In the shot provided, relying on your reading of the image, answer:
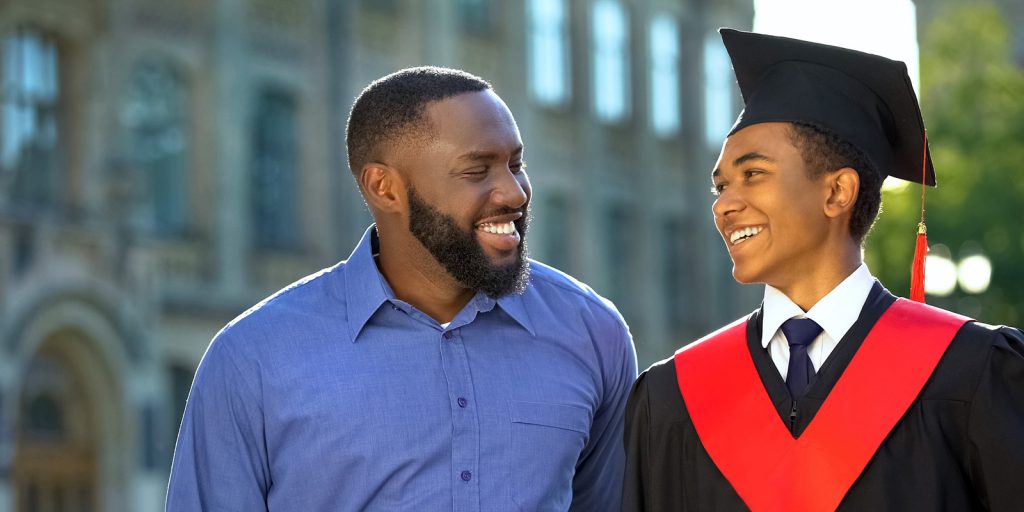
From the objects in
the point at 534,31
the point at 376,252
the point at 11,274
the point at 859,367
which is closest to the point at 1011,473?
the point at 859,367

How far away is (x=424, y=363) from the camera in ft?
15.5

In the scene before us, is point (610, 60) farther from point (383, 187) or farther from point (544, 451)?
point (544, 451)

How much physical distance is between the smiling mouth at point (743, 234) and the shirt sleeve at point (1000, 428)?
61 centimetres

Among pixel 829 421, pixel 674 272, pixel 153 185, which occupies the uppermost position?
pixel 829 421

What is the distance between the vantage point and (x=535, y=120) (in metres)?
27.7

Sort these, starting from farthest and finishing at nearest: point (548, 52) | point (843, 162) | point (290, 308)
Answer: point (548, 52), point (290, 308), point (843, 162)

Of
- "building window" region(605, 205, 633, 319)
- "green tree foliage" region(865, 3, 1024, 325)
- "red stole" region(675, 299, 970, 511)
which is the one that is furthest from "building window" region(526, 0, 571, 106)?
"red stole" region(675, 299, 970, 511)

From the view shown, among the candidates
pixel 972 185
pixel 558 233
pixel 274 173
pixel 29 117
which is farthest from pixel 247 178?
pixel 972 185

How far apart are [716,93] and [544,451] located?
29.9 meters

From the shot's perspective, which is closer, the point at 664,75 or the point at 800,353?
the point at 800,353

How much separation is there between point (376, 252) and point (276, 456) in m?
0.75

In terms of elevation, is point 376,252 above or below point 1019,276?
above

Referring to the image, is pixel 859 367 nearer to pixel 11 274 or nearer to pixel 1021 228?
pixel 11 274

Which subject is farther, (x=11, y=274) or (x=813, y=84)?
(x=11, y=274)
